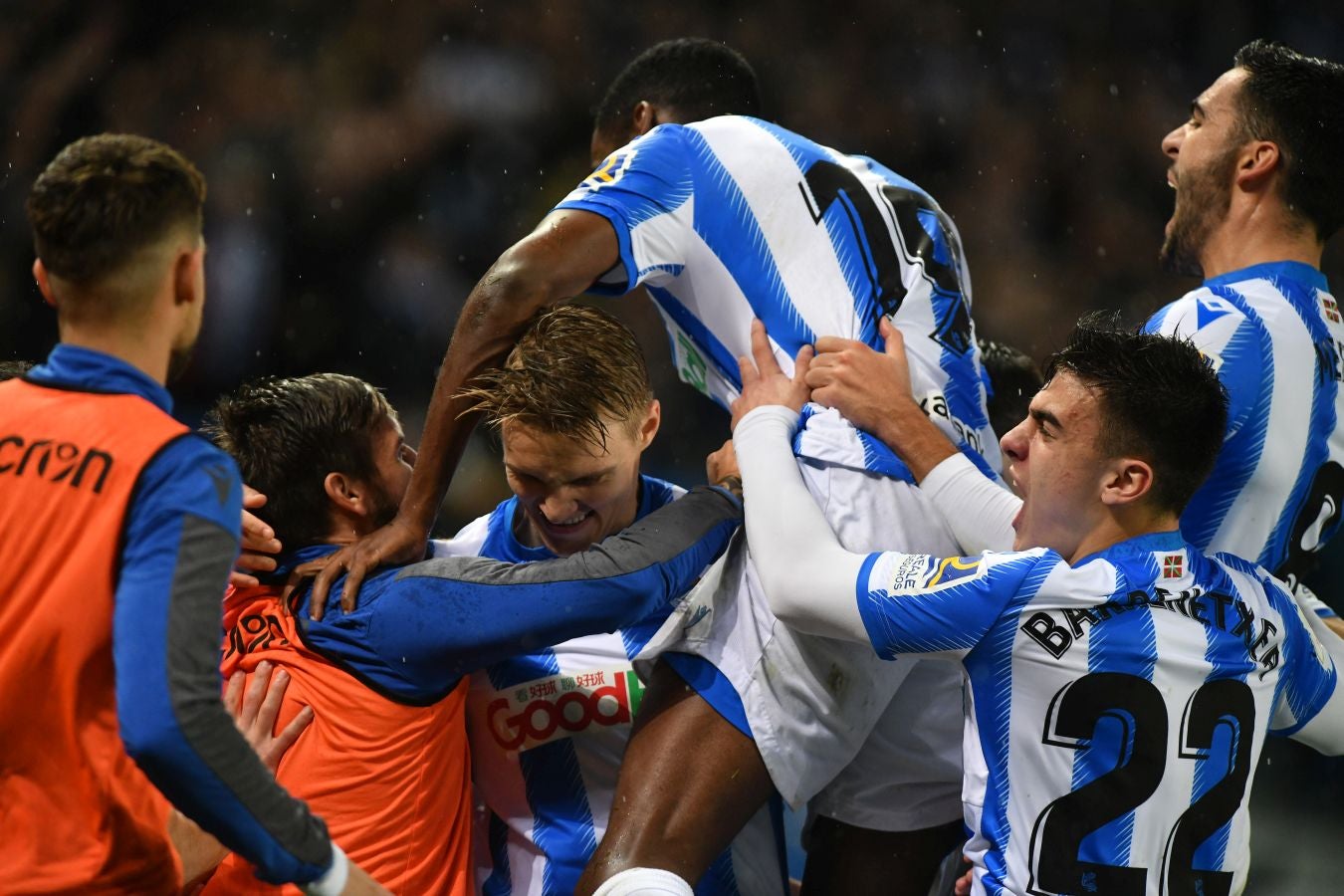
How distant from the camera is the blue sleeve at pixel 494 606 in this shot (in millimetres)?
2436

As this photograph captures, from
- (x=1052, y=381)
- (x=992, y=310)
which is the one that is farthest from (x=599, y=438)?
(x=992, y=310)

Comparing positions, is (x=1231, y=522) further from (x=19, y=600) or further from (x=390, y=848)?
(x=19, y=600)

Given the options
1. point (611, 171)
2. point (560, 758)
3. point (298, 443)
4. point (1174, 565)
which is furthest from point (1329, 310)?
point (298, 443)

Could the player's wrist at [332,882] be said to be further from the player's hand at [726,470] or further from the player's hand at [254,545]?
the player's hand at [726,470]

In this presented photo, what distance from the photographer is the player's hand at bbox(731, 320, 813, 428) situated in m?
2.73

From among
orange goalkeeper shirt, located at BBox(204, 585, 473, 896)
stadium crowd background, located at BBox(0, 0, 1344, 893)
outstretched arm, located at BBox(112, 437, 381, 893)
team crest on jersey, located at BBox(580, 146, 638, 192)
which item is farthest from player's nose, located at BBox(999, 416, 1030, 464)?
stadium crowd background, located at BBox(0, 0, 1344, 893)

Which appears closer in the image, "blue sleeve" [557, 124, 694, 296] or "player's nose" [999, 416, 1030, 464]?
"player's nose" [999, 416, 1030, 464]

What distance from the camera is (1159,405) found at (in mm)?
2365

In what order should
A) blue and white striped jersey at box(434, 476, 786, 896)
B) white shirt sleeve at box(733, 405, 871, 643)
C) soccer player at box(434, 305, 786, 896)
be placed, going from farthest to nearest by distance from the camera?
blue and white striped jersey at box(434, 476, 786, 896) < soccer player at box(434, 305, 786, 896) < white shirt sleeve at box(733, 405, 871, 643)

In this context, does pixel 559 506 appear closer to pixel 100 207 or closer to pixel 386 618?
pixel 386 618

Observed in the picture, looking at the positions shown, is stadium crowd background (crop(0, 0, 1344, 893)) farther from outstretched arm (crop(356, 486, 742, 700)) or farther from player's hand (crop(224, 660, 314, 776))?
outstretched arm (crop(356, 486, 742, 700))

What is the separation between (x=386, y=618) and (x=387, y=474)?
495 mm

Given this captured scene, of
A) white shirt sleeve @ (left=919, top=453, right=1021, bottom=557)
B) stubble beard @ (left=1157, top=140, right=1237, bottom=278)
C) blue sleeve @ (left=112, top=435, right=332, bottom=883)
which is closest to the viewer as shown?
blue sleeve @ (left=112, top=435, right=332, bottom=883)

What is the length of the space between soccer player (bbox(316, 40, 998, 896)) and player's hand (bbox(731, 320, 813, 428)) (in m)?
0.06
